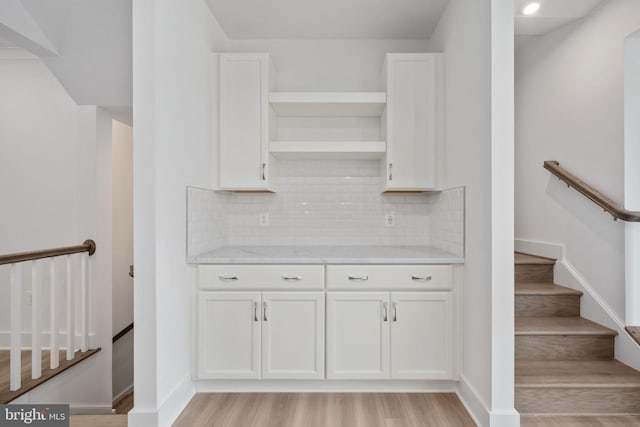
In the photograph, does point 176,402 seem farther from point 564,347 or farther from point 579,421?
point 564,347

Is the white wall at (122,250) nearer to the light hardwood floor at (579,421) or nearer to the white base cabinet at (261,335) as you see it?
the white base cabinet at (261,335)

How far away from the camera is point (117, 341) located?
4258 mm

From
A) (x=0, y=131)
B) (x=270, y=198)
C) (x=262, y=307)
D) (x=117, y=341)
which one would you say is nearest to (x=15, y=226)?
(x=0, y=131)

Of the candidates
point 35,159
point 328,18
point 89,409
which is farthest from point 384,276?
point 35,159

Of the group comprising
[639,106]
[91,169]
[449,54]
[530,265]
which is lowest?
[530,265]

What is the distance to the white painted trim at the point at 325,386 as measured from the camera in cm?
256

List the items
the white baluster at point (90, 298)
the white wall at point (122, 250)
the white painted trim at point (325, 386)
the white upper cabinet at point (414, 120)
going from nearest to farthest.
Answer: the white painted trim at point (325, 386), the white upper cabinet at point (414, 120), the white baluster at point (90, 298), the white wall at point (122, 250)

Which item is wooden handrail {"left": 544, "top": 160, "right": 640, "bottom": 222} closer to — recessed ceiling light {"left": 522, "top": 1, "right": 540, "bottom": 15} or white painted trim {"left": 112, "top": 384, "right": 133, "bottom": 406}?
recessed ceiling light {"left": 522, "top": 1, "right": 540, "bottom": 15}

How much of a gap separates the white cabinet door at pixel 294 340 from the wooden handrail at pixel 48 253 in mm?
1678

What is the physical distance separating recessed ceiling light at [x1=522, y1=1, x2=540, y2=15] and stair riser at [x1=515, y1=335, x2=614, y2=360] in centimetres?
233

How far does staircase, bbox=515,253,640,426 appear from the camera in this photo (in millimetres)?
2184

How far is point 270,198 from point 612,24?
282cm

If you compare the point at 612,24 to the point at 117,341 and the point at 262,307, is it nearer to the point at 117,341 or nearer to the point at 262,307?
the point at 262,307

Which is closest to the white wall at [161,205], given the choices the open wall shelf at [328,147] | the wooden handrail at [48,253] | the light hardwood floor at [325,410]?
the light hardwood floor at [325,410]
